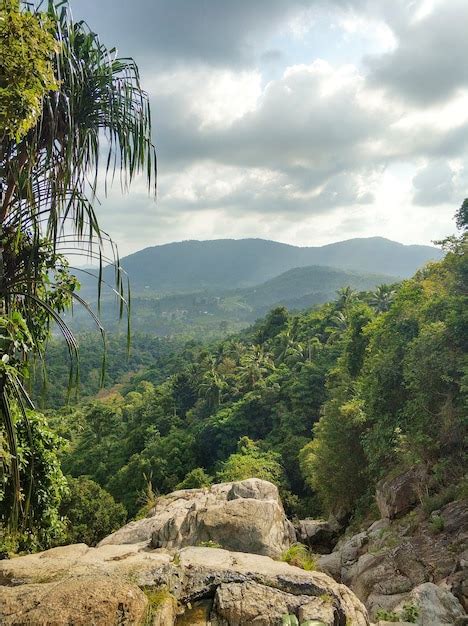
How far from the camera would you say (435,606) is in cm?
A: 737

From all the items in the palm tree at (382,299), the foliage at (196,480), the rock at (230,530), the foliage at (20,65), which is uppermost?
the foliage at (20,65)

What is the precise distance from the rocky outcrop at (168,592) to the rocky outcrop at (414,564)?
3454 millimetres

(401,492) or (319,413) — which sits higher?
(401,492)

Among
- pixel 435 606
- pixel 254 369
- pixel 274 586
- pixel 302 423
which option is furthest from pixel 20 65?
pixel 254 369

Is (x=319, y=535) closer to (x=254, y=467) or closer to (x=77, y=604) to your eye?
(x=254, y=467)

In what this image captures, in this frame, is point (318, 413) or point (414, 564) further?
point (318, 413)

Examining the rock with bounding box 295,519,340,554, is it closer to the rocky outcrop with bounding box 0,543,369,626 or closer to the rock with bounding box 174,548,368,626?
the rock with bounding box 174,548,368,626

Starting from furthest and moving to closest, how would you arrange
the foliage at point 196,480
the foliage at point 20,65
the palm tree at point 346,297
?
the palm tree at point 346,297 < the foliage at point 196,480 < the foliage at point 20,65

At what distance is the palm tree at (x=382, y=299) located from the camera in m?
40.9

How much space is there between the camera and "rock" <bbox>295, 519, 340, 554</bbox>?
58.8ft

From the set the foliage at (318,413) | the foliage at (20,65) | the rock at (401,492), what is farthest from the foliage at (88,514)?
the foliage at (20,65)

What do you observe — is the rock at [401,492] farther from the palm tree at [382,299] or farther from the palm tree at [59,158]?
the palm tree at [382,299]

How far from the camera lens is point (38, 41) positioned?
9.12 feet

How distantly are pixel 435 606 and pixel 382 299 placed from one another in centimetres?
3656
